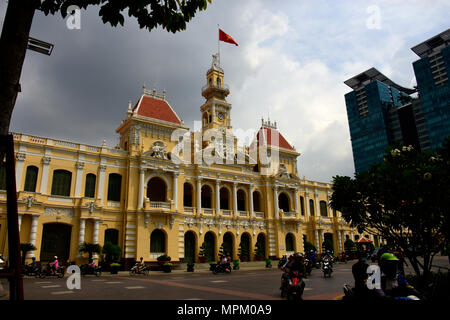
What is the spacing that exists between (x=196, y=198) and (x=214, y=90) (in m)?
15.7

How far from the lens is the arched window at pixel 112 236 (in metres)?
28.3

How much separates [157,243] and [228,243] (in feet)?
27.9

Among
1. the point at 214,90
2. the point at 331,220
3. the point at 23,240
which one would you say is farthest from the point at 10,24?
the point at 331,220

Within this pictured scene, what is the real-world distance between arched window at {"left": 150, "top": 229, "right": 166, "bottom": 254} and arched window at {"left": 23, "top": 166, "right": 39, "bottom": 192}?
420 inches

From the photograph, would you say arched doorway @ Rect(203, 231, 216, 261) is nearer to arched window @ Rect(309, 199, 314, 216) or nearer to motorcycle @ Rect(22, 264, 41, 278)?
motorcycle @ Rect(22, 264, 41, 278)

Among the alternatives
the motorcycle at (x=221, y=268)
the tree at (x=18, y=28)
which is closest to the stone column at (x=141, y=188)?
the motorcycle at (x=221, y=268)

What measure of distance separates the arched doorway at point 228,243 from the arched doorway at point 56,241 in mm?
15077

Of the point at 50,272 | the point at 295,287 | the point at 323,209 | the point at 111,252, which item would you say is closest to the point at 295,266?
the point at 295,287

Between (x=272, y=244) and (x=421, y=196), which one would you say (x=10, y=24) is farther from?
(x=272, y=244)

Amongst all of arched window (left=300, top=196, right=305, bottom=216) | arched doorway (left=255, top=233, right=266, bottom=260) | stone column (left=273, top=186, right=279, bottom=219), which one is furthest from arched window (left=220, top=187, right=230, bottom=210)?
arched window (left=300, top=196, right=305, bottom=216)

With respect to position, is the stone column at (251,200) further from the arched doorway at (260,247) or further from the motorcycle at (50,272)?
the motorcycle at (50,272)

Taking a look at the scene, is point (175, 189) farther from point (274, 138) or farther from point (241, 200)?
point (274, 138)

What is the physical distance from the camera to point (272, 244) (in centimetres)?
3728
